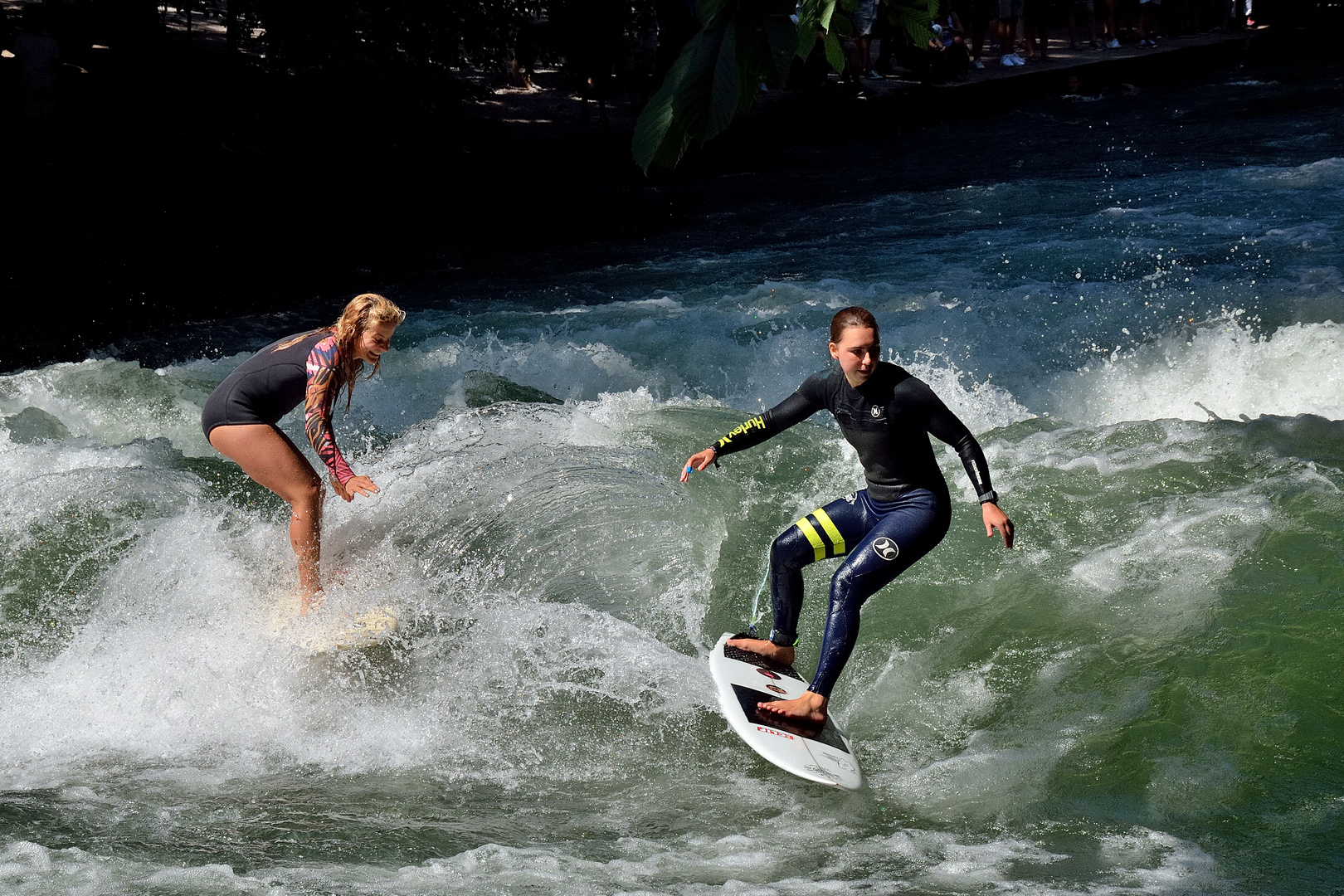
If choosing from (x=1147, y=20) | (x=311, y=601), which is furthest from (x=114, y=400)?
(x=1147, y=20)

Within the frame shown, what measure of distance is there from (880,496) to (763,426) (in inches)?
23.6

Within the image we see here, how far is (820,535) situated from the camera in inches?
201

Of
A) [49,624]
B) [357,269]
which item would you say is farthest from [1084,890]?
[357,269]

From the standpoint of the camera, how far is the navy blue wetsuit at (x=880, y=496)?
4.84m

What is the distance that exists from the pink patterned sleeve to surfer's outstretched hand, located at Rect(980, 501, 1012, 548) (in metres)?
2.59

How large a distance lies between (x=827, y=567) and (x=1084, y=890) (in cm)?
298

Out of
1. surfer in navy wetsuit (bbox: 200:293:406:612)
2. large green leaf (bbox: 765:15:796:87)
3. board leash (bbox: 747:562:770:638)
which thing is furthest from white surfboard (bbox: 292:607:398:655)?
large green leaf (bbox: 765:15:796:87)

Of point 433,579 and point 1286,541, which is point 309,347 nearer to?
point 433,579

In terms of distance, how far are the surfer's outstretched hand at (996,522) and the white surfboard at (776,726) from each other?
3.35 ft

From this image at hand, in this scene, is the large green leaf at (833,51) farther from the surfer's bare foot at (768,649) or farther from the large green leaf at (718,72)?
the surfer's bare foot at (768,649)

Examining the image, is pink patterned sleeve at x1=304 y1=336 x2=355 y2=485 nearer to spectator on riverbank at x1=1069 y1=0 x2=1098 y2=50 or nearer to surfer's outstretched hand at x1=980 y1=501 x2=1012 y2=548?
surfer's outstretched hand at x1=980 y1=501 x2=1012 y2=548

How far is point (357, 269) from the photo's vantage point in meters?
15.0

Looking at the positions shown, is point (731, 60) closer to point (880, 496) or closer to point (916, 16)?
point (916, 16)

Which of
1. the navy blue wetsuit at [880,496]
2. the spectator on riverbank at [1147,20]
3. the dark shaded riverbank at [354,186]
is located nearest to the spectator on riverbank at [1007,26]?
the dark shaded riverbank at [354,186]
